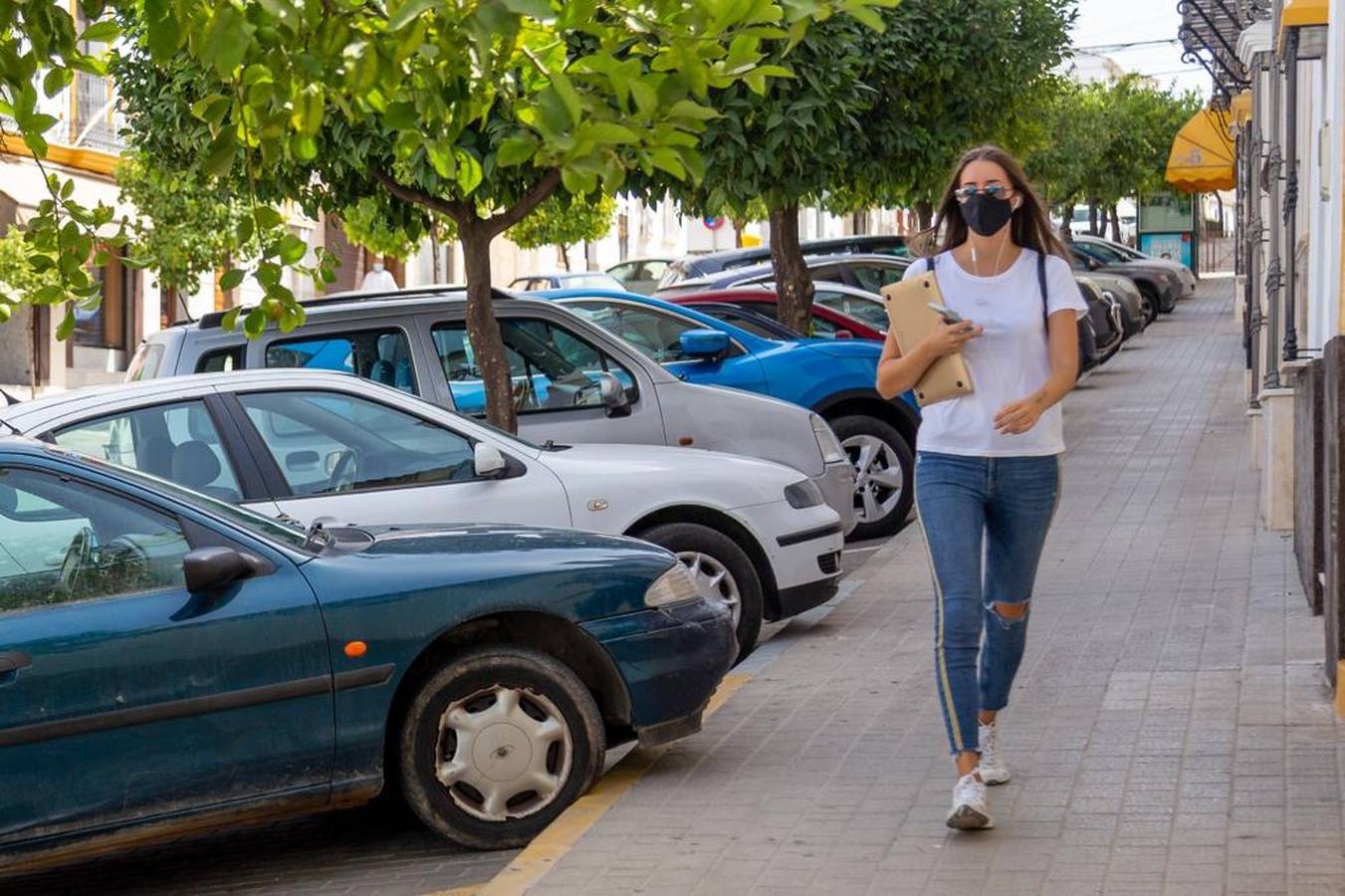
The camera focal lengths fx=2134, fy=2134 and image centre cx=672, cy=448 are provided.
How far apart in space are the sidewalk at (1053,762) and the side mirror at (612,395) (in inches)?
61.7

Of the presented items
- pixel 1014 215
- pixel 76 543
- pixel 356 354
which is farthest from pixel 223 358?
pixel 1014 215

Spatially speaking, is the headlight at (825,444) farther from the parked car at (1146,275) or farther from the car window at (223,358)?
the parked car at (1146,275)

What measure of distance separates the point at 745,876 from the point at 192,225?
31.3m

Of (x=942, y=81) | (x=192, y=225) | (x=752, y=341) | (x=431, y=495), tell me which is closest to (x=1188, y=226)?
(x=192, y=225)

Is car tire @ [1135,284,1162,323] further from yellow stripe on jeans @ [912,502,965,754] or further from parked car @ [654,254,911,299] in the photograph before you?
yellow stripe on jeans @ [912,502,965,754]

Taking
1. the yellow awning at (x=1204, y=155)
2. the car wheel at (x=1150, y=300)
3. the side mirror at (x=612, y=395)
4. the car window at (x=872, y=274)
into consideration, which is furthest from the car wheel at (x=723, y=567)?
the car wheel at (x=1150, y=300)

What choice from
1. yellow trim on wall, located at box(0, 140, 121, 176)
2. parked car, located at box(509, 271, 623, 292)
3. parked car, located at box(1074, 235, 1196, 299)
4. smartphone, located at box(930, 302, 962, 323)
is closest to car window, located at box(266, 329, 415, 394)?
smartphone, located at box(930, 302, 962, 323)

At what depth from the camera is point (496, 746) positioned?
6.40 meters

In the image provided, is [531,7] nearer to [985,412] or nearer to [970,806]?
[985,412]

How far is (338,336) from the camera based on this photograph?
437 inches

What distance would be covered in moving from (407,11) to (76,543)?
267 cm

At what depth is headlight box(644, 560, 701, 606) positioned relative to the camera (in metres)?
6.70

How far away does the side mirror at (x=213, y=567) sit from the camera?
5918 millimetres

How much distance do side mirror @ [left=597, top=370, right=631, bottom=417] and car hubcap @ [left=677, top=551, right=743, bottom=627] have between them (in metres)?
2.05
